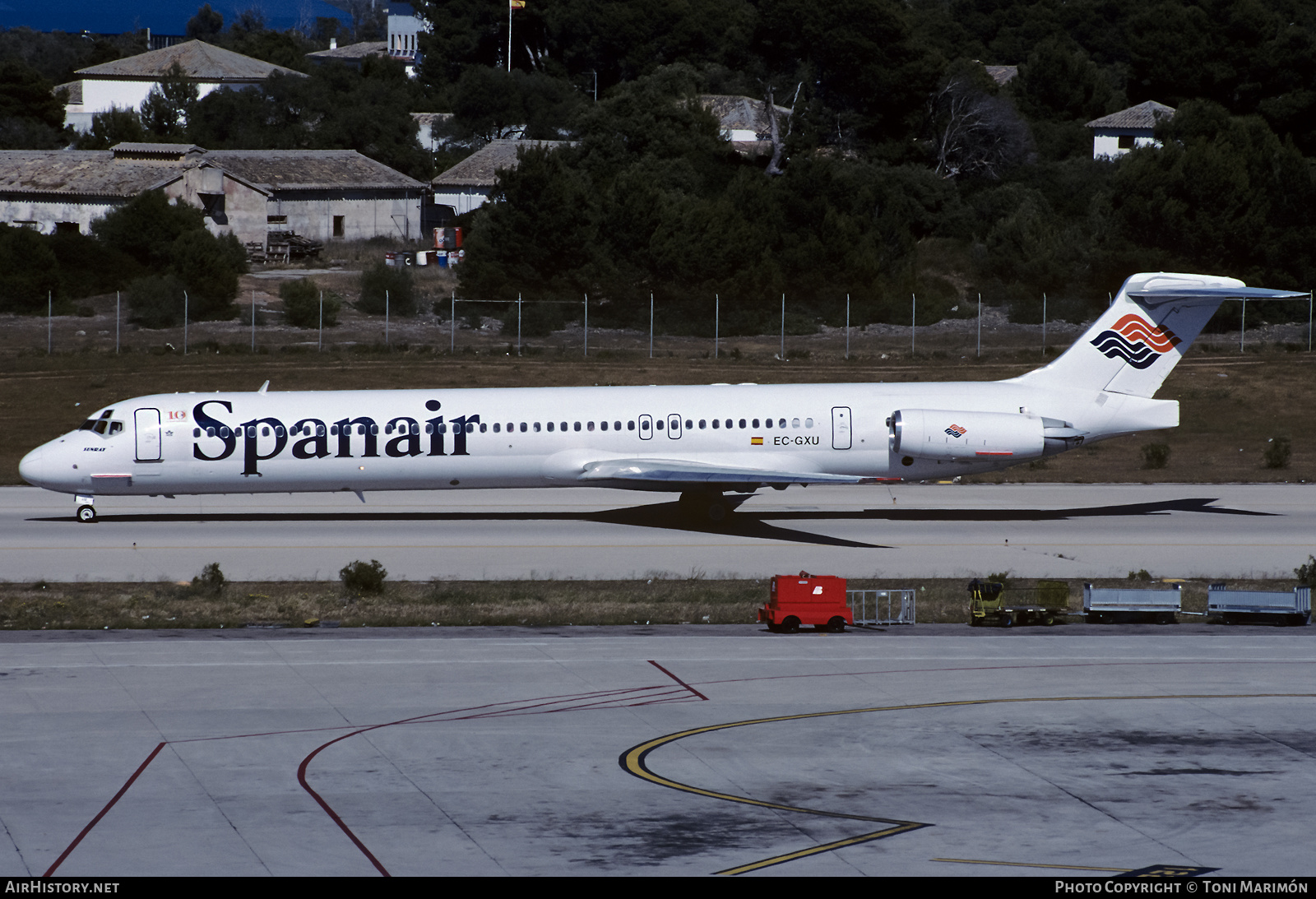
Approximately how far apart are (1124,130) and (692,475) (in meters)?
74.6

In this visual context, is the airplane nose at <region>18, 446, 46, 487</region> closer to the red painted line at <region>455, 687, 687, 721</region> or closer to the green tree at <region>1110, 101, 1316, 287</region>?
the red painted line at <region>455, 687, 687, 721</region>

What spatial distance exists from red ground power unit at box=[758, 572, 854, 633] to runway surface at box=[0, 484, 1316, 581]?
4.50m

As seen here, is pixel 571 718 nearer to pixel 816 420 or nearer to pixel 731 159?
pixel 816 420

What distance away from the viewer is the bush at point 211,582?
27391 millimetres

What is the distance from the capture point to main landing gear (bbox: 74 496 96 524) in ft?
116

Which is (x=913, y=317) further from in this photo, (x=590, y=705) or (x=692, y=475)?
(x=590, y=705)

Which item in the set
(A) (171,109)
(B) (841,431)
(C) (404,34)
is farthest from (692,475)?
(C) (404,34)

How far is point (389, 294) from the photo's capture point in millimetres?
70625

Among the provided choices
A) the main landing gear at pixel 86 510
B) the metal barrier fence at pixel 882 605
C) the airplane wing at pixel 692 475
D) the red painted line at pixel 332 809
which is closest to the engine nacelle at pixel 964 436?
the airplane wing at pixel 692 475

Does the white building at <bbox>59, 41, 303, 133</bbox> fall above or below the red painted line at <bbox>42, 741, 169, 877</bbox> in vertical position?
above

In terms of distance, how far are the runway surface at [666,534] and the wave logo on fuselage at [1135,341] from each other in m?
4.06

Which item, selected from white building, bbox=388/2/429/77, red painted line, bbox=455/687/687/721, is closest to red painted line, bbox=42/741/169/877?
red painted line, bbox=455/687/687/721

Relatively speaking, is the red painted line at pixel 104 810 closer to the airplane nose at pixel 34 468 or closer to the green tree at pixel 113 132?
the airplane nose at pixel 34 468

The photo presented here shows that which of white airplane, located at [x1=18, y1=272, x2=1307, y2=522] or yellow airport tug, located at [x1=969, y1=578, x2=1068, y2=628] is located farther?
white airplane, located at [x1=18, y1=272, x2=1307, y2=522]
